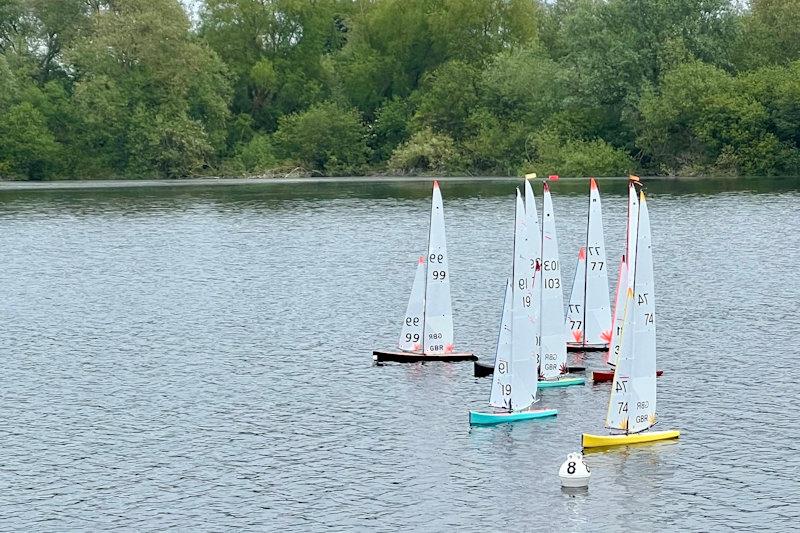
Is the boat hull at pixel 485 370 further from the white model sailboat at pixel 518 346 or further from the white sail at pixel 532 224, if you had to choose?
the white sail at pixel 532 224

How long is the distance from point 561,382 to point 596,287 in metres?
7.32

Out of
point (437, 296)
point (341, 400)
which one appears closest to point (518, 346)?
point (341, 400)

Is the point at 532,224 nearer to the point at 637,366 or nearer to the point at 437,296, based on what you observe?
the point at 637,366

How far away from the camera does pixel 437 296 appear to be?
72438 millimetres

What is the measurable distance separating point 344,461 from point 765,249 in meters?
74.3

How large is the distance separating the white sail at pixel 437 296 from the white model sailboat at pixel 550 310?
23.8ft

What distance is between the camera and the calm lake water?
49.7 meters

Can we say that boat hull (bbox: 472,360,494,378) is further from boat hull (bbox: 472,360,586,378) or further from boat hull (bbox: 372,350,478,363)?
boat hull (bbox: 372,350,478,363)

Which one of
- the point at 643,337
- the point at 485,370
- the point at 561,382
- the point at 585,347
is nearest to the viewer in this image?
the point at 643,337

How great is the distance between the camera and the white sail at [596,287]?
227ft

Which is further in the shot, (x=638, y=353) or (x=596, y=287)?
(x=596, y=287)

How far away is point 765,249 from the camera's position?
392ft

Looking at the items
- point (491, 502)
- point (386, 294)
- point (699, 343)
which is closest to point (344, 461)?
point (491, 502)

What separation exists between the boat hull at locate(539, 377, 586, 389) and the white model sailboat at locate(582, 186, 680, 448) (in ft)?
31.0
